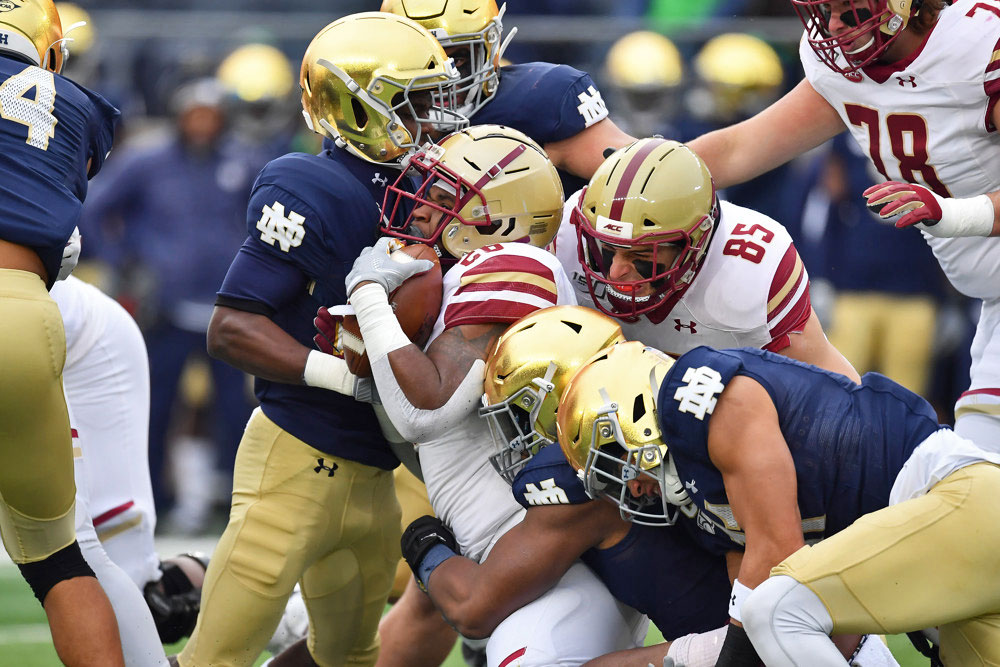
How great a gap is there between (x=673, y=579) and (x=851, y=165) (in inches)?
174

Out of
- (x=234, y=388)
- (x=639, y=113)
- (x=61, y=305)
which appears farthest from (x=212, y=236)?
(x=61, y=305)

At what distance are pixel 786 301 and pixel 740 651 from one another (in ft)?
3.31

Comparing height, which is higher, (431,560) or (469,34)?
(469,34)

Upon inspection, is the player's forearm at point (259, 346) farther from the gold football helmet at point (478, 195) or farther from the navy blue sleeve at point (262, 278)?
the gold football helmet at point (478, 195)

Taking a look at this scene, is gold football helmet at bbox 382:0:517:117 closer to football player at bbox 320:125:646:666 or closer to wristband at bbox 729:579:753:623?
football player at bbox 320:125:646:666

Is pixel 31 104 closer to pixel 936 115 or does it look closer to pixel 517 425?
pixel 517 425

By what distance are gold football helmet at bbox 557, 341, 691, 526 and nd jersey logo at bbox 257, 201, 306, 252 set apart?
2.76 feet

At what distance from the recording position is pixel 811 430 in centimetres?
272

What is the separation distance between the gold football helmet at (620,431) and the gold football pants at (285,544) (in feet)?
2.73

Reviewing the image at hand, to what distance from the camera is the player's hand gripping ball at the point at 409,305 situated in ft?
10.6

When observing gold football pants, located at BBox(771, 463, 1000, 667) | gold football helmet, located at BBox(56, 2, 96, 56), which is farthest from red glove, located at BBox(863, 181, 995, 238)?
gold football helmet, located at BBox(56, 2, 96, 56)

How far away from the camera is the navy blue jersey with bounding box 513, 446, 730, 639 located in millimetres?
3088

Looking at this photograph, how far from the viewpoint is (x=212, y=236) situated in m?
7.00

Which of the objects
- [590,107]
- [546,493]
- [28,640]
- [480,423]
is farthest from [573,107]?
[28,640]
